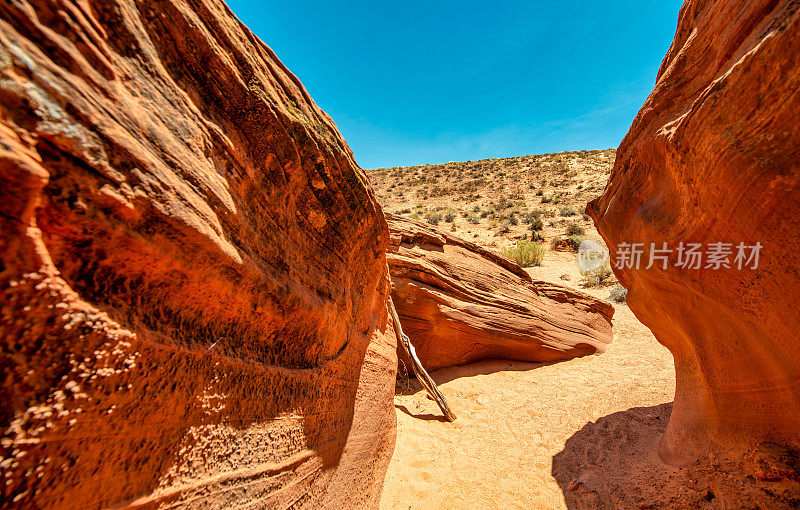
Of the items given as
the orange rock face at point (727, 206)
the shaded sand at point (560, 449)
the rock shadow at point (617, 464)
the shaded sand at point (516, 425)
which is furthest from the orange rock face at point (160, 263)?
the orange rock face at point (727, 206)

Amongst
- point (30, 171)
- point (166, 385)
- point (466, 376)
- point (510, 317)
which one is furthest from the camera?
point (510, 317)

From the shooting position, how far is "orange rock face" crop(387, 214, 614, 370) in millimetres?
5590

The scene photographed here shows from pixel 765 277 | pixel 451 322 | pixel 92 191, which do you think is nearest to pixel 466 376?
pixel 451 322

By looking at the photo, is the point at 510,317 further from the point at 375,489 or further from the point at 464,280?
the point at 375,489

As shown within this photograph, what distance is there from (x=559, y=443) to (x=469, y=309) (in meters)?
2.44

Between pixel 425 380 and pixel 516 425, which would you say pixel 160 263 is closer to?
pixel 425 380

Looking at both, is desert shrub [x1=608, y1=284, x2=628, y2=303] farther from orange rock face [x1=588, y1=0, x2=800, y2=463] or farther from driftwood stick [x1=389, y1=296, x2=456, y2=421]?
driftwood stick [x1=389, y1=296, x2=456, y2=421]

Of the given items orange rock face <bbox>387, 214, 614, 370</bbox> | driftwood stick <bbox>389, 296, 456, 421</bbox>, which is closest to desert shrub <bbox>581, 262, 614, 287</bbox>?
orange rock face <bbox>387, 214, 614, 370</bbox>

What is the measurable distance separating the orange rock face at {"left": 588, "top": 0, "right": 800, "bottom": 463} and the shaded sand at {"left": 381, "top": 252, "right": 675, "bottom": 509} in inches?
41.3

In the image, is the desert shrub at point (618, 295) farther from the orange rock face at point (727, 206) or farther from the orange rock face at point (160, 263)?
the orange rock face at point (160, 263)

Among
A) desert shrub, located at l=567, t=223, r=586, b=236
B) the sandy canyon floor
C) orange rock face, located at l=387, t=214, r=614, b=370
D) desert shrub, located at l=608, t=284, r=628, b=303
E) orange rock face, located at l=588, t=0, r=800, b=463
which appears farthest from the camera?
desert shrub, located at l=567, t=223, r=586, b=236

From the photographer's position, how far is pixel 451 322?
18.5ft

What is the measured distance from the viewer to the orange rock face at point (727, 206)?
1.68 meters

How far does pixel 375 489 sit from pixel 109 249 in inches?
101
